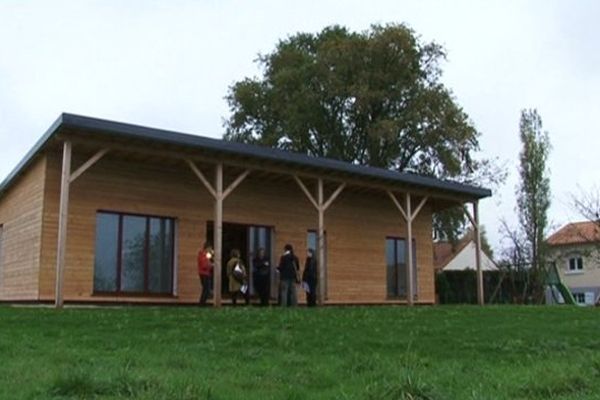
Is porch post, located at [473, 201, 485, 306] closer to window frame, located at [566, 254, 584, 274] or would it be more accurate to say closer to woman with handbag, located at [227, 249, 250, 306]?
woman with handbag, located at [227, 249, 250, 306]

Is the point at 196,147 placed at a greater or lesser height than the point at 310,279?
greater

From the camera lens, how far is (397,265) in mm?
23969

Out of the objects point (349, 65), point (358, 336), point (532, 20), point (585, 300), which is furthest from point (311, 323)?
point (585, 300)

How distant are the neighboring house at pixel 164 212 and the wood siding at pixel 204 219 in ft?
0.10

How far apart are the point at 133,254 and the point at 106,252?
0.72 m

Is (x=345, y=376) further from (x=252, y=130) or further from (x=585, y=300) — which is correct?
(x=585, y=300)

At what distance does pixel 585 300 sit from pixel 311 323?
46434mm

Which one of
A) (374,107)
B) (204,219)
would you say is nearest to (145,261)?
(204,219)

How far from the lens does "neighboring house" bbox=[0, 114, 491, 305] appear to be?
648 inches

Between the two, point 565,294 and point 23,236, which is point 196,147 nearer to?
point 23,236

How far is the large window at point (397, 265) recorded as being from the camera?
23.6 meters

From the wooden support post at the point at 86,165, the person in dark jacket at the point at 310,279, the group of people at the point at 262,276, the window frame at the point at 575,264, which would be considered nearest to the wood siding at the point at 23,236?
the wooden support post at the point at 86,165

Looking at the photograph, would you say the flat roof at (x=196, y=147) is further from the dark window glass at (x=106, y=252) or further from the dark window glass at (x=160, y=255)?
the dark window glass at (x=160, y=255)

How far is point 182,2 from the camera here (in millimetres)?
13086
